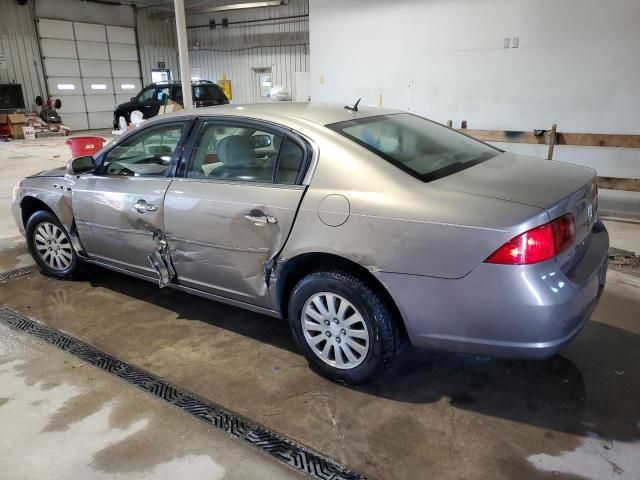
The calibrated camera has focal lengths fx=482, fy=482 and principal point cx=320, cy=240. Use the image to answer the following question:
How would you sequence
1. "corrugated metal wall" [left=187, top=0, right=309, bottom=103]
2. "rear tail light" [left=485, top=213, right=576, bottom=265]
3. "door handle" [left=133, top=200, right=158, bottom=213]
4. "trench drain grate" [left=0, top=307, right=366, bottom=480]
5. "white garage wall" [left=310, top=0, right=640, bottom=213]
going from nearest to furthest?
"rear tail light" [left=485, top=213, right=576, bottom=265] → "trench drain grate" [left=0, top=307, right=366, bottom=480] → "door handle" [left=133, top=200, right=158, bottom=213] → "white garage wall" [left=310, top=0, right=640, bottom=213] → "corrugated metal wall" [left=187, top=0, right=309, bottom=103]

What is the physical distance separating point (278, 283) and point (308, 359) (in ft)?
1.55

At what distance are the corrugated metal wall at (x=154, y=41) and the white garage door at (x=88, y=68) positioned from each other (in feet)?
1.60

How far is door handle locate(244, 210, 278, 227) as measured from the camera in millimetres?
2574

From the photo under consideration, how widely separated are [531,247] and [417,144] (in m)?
1.03

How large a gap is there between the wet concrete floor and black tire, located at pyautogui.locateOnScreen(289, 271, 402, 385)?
4.8 inches

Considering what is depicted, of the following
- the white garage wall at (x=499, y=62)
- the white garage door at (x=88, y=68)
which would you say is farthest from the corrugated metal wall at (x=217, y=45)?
the white garage wall at (x=499, y=62)

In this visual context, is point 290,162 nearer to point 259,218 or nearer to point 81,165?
point 259,218

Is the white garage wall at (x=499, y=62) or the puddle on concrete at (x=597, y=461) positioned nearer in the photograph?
the puddle on concrete at (x=597, y=461)

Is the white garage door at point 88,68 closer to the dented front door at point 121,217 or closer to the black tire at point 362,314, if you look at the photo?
the dented front door at point 121,217

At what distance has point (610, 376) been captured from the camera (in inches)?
105

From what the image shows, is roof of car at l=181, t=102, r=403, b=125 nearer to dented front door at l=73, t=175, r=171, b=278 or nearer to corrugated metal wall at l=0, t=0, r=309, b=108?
dented front door at l=73, t=175, r=171, b=278

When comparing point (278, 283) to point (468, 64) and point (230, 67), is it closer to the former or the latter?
point (468, 64)

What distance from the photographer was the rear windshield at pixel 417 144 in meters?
2.49

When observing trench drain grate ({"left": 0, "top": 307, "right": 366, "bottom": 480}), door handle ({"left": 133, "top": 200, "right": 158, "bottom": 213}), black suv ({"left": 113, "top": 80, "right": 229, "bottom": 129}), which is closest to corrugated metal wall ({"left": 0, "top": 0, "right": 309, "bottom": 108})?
black suv ({"left": 113, "top": 80, "right": 229, "bottom": 129})
